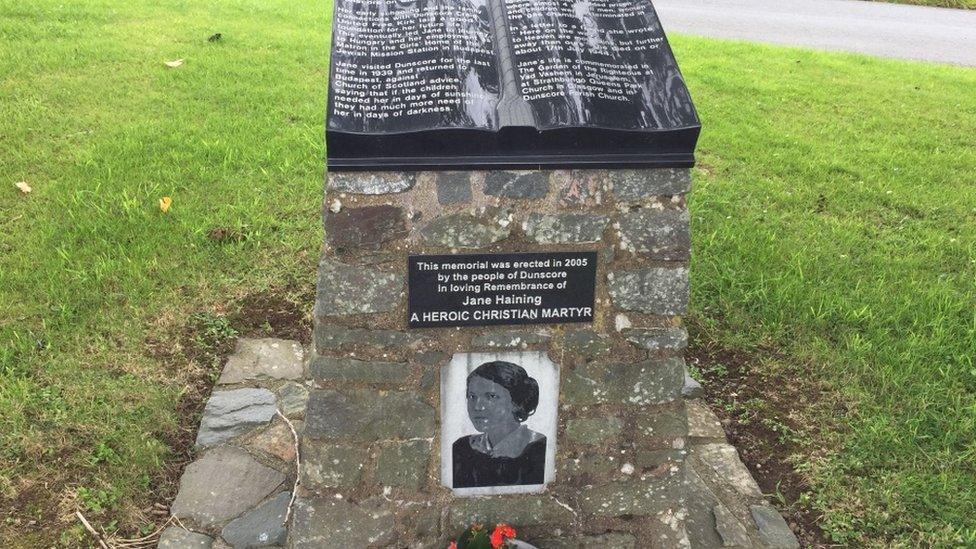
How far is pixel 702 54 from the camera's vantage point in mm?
7820

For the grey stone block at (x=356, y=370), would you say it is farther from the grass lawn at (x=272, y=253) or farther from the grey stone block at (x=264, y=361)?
the grey stone block at (x=264, y=361)

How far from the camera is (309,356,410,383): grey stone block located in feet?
8.10

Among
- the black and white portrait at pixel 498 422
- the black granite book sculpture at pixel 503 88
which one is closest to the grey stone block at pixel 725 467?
the black and white portrait at pixel 498 422

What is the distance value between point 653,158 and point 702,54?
5.91 meters

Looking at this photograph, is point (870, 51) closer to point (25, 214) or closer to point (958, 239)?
point (958, 239)

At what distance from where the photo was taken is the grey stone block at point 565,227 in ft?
7.96

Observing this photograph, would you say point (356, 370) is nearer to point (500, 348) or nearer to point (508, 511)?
point (500, 348)

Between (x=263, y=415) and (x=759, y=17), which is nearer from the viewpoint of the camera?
(x=263, y=415)

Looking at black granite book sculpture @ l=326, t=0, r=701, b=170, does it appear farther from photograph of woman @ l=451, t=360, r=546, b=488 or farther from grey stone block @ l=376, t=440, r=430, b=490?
grey stone block @ l=376, t=440, r=430, b=490

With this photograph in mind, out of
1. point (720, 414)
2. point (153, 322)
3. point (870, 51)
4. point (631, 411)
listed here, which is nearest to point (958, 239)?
point (720, 414)

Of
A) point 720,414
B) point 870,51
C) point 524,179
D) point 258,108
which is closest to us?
point 524,179

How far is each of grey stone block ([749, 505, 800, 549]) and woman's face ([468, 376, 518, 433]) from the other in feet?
3.51

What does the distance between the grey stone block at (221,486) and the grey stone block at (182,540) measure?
5 centimetres

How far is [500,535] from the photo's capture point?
247 centimetres
